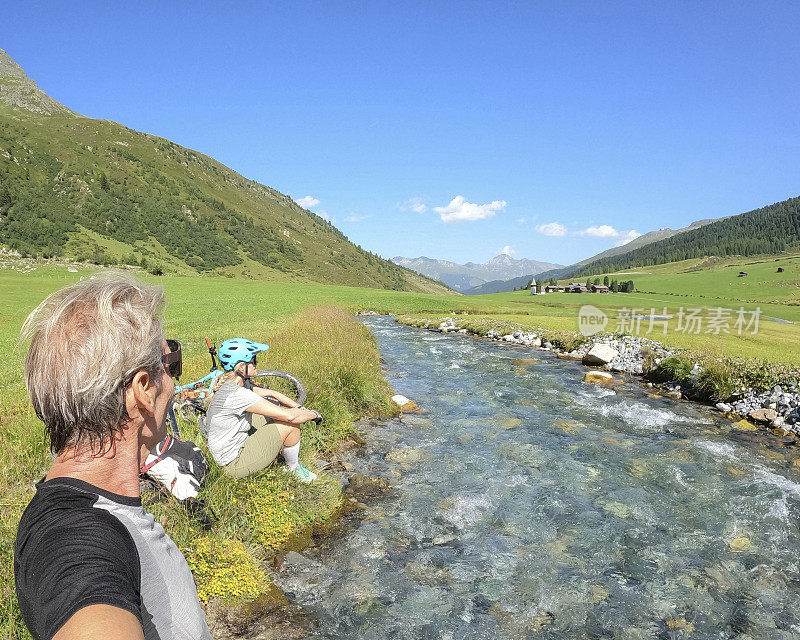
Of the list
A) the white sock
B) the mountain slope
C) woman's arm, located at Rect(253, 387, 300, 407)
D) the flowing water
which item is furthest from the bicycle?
the mountain slope

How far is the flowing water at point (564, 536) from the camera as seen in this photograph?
18.1 feet

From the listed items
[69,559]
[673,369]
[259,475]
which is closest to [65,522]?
[69,559]

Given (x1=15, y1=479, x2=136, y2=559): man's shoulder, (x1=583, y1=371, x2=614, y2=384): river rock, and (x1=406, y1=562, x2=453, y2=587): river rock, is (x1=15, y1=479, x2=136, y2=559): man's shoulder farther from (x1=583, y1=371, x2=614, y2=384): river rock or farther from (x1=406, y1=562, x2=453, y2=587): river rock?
(x1=583, y1=371, x2=614, y2=384): river rock

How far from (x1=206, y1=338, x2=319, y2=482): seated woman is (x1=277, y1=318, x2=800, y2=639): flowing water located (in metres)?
1.65

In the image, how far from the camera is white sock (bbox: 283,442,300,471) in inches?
284

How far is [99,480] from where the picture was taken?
1.69m

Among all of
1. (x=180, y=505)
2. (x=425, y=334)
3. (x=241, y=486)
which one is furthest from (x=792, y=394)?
(x=425, y=334)

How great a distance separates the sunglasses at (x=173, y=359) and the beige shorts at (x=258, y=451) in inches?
171

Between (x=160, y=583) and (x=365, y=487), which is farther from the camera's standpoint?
(x=365, y=487)

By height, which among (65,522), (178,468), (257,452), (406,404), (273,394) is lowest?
(406,404)

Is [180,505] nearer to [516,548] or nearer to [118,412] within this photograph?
[118,412]

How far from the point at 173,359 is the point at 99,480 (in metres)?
0.70

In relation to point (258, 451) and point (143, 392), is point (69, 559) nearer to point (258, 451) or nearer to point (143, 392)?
point (143, 392)

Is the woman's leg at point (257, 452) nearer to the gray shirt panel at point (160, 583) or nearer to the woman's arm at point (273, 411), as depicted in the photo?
the woman's arm at point (273, 411)
